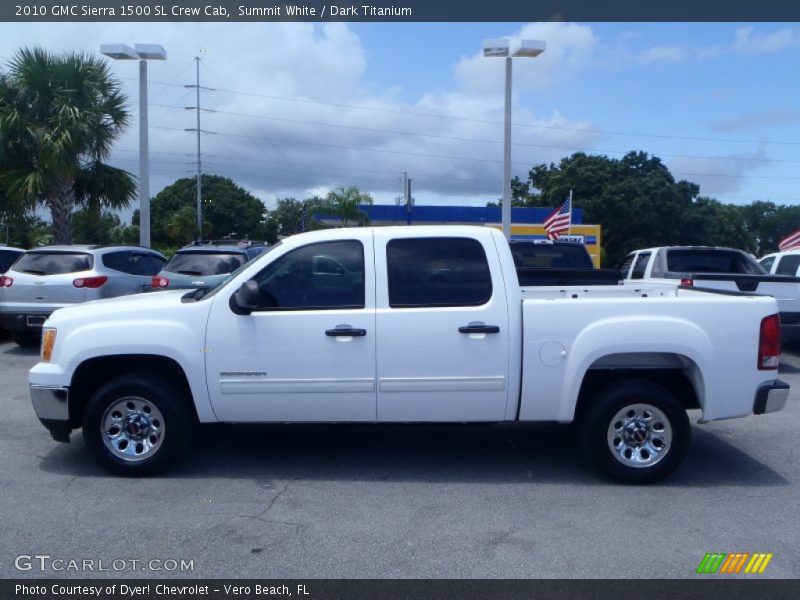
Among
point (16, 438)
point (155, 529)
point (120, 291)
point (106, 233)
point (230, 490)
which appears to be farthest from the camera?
point (106, 233)

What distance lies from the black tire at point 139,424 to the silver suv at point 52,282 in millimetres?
6589

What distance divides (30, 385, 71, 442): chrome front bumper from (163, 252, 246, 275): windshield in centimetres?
681

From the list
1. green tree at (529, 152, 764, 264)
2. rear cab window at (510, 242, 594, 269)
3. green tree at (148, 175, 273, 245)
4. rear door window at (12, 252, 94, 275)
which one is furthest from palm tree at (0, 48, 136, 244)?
green tree at (148, 175, 273, 245)

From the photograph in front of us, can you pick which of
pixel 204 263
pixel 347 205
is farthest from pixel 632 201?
pixel 204 263

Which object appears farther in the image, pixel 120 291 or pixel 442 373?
pixel 120 291

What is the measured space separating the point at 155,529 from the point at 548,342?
311 centimetres

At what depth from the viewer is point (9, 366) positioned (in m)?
11.7

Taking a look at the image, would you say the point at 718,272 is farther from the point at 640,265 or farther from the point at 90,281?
the point at 90,281

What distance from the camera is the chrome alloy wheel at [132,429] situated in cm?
633

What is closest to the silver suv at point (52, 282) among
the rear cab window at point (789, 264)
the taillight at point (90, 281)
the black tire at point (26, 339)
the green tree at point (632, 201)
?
the taillight at point (90, 281)

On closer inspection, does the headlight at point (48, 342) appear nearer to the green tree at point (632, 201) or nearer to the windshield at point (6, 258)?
the windshield at point (6, 258)

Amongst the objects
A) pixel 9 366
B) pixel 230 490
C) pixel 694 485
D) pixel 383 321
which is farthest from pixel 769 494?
pixel 9 366

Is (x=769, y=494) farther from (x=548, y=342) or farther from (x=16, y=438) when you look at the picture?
(x=16, y=438)

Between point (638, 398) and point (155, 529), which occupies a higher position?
point (638, 398)
